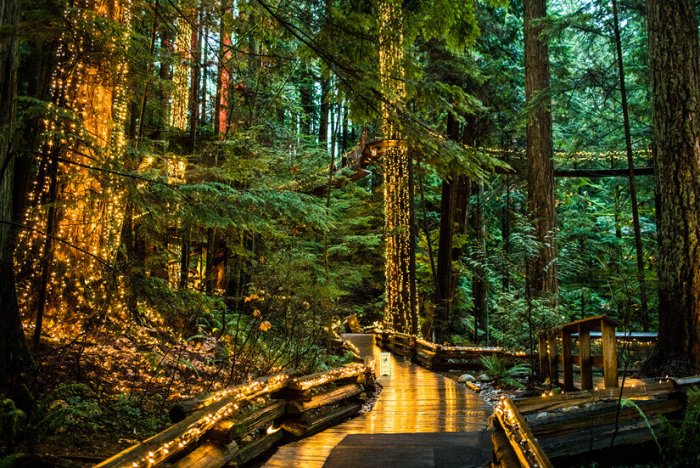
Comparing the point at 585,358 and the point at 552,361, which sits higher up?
the point at 585,358

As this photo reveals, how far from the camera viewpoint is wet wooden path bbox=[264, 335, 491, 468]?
507cm

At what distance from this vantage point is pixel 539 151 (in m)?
13.4

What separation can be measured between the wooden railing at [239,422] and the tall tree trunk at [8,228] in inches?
84.8

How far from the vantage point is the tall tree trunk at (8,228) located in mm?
5453

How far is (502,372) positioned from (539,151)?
6.00m

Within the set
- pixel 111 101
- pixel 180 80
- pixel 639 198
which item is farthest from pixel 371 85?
pixel 639 198

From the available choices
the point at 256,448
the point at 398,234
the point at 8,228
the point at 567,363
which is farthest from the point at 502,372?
the point at 8,228

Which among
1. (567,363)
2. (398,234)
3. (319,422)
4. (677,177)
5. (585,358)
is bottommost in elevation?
(319,422)

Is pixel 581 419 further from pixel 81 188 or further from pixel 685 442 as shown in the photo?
pixel 81 188

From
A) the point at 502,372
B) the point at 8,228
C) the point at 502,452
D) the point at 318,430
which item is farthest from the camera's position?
the point at 502,372

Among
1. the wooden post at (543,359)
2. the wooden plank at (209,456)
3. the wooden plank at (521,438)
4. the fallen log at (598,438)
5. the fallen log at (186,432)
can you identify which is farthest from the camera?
the wooden post at (543,359)

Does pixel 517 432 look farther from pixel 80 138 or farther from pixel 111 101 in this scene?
pixel 111 101

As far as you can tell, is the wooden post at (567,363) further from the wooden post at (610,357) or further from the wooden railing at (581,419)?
the wooden railing at (581,419)

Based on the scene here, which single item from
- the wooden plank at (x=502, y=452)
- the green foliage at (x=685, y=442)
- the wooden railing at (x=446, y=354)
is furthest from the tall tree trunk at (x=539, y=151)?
the wooden plank at (x=502, y=452)
